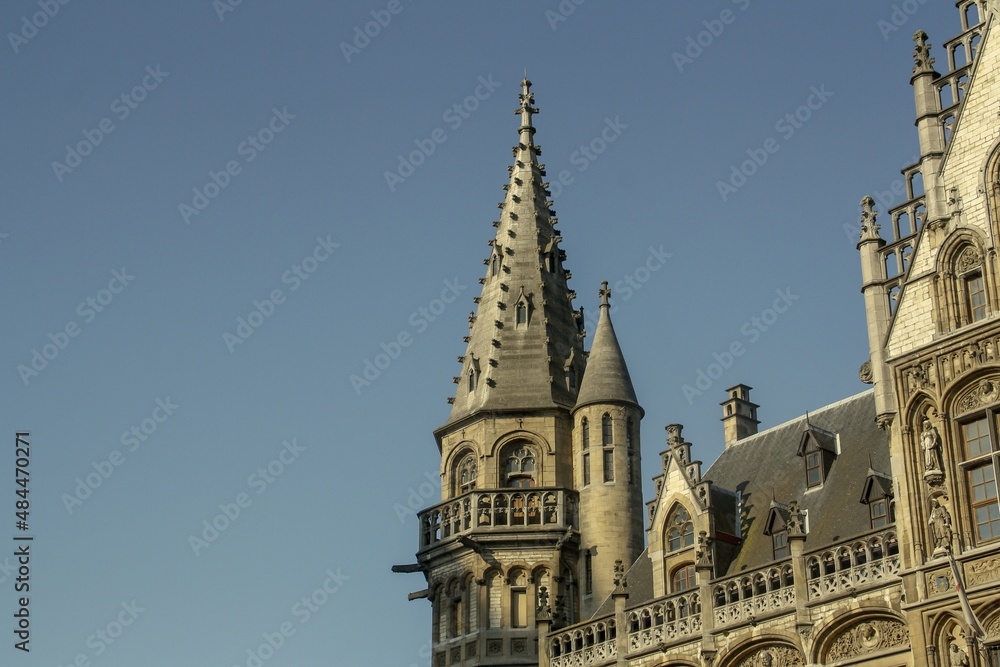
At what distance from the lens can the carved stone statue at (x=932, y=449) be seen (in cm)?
2981

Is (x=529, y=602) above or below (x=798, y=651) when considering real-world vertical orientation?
above

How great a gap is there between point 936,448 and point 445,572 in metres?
15.3

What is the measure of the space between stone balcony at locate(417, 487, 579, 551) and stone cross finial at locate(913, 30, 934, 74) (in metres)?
14.1

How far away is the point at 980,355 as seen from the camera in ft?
97.9

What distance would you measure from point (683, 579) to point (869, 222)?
9274 mm

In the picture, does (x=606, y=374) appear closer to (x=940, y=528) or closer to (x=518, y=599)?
(x=518, y=599)

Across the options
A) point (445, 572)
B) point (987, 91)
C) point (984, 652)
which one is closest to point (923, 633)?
point (984, 652)

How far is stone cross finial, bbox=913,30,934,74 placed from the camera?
110ft

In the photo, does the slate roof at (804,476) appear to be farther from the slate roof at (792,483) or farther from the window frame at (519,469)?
the window frame at (519,469)

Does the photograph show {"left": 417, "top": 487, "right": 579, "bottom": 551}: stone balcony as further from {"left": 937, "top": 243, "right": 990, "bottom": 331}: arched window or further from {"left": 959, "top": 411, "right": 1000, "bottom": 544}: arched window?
{"left": 959, "top": 411, "right": 1000, "bottom": 544}: arched window

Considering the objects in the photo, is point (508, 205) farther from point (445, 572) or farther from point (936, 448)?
point (936, 448)

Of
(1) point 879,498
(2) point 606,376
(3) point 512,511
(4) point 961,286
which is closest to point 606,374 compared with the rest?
(2) point 606,376

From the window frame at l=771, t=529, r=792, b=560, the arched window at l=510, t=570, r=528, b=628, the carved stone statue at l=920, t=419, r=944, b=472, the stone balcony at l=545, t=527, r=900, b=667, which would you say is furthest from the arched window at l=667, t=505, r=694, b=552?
the carved stone statue at l=920, t=419, r=944, b=472

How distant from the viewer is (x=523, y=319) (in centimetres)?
4478
